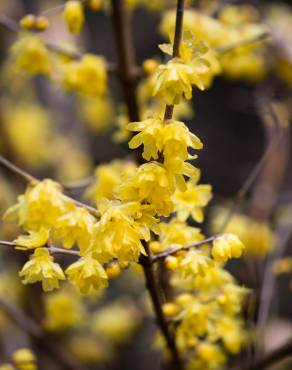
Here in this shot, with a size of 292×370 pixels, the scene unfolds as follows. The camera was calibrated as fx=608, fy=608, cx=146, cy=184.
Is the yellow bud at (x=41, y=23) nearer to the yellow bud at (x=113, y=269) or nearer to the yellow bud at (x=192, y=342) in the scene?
the yellow bud at (x=113, y=269)

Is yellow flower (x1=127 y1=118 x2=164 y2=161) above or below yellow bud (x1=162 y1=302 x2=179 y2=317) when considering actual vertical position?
above

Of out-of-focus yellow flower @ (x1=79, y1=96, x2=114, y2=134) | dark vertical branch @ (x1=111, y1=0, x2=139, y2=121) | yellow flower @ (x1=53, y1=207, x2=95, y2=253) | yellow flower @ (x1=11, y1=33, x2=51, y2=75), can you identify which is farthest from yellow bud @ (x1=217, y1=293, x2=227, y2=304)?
out-of-focus yellow flower @ (x1=79, y1=96, x2=114, y2=134)

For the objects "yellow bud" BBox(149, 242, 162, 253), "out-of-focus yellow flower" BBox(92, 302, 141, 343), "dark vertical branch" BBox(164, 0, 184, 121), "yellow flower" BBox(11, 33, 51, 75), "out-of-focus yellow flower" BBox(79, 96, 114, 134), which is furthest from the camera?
"out-of-focus yellow flower" BBox(79, 96, 114, 134)

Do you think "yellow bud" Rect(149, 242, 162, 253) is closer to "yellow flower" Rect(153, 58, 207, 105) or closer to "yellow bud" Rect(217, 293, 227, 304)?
"yellow bud" Rect(217, 293, 227, 304)

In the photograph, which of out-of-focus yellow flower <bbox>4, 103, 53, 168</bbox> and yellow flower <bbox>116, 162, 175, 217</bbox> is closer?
yellow flower <bbox>116, 162, 175, 217</bbox>

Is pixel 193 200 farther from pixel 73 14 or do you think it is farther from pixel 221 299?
pixel 73 14

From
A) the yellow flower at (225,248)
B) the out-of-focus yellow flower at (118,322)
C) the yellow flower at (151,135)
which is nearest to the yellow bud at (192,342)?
the yellow flower at (225,248)
